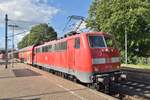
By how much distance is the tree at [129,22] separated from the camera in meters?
49.1

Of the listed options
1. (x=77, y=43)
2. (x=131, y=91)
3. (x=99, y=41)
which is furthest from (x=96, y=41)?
(x=131, y=91)

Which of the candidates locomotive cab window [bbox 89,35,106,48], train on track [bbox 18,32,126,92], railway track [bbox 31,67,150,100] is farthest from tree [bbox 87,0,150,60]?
locomotive cab window [bbox 89,35,106,48]

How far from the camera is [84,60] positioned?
1662cm

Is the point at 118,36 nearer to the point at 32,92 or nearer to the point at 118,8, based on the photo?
the point at 118,8

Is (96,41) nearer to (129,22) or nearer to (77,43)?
(77,43)

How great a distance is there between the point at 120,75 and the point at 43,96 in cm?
468

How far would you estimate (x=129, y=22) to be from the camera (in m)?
49.5

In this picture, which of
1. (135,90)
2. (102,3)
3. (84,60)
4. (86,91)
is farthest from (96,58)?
(102,3)

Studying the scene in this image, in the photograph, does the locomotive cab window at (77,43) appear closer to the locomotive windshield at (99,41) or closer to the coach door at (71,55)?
the coach door at (71,55)

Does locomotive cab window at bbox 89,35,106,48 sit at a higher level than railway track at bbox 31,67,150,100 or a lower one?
higher

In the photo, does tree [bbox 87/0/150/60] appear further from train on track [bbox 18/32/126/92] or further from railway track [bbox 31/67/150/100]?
train on track [bbox 18/32/126/92]

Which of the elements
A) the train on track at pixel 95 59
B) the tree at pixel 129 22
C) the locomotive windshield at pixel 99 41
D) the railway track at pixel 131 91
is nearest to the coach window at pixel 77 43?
the train on track at pixel 95 59

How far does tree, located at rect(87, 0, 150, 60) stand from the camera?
49125 millimetres

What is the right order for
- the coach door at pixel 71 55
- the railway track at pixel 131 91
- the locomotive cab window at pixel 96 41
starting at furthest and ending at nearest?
the coach door at pixel 71 55
the locomotive cab window at pixel 96 41
the railway track at pixel 131 91
